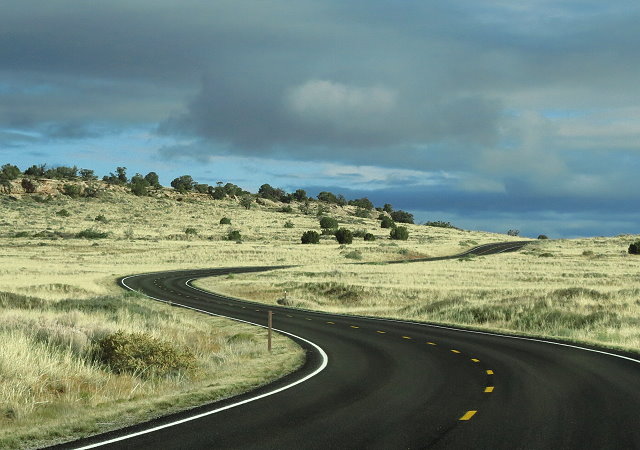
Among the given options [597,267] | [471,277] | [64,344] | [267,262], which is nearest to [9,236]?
[267,262]

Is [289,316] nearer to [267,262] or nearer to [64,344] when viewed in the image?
[64,344]

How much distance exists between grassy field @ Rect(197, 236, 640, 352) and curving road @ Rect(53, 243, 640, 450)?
235 inches

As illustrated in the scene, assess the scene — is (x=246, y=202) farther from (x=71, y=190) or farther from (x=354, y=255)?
(x=354, y=255)

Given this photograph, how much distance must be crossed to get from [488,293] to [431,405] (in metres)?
30.1

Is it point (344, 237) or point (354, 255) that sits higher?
point (344, 237)

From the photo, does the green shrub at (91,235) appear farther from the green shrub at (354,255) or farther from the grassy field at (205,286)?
the green shrub at (354,255)

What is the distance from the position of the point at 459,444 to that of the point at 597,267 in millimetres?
60975

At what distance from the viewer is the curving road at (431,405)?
9.27 m

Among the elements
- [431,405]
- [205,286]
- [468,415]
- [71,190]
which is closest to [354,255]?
[205,286]

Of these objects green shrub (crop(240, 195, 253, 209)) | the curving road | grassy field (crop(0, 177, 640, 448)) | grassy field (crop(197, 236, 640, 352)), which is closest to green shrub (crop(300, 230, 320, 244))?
grassy field (crop(0, 177, 640, 448))

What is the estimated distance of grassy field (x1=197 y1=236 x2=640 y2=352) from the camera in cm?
2800

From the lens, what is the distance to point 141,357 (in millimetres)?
15758

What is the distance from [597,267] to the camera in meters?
65.0

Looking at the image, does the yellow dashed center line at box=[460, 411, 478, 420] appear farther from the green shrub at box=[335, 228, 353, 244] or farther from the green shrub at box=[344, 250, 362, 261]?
the green shrub at box=[335, 228, 353, 244]
